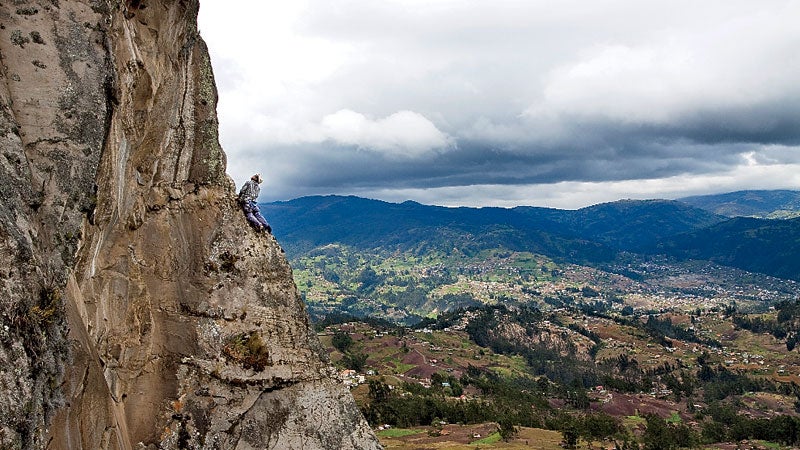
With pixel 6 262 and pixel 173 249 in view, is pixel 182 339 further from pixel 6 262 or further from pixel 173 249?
pixel 6 262

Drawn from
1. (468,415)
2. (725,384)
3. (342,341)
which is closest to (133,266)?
(468,415)

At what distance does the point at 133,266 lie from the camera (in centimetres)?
1622

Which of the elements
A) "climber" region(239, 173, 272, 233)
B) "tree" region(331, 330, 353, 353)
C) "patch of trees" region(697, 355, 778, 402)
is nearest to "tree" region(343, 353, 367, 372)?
"tree" region(331, 330, 353, 353)

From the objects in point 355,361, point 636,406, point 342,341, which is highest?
point 355,361

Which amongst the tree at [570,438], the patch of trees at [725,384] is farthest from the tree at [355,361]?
the patch of trees at [725,384]

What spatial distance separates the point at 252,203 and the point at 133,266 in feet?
16.7

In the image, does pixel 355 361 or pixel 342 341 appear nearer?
pixel 355 361

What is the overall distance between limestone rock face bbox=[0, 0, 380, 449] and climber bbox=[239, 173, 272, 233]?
18.2 inches

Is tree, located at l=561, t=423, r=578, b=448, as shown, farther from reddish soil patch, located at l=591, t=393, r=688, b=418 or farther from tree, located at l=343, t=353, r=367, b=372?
tree, located at l=343, t=353, r=367, b=372

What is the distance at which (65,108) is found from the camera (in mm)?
12484

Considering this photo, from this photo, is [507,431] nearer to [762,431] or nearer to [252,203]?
[762,431]

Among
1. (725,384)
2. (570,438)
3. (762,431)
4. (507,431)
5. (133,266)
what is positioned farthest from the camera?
(725,384)

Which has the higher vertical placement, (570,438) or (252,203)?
(252,203)

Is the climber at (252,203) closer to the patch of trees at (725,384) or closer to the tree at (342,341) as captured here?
the tree at (342,341)
